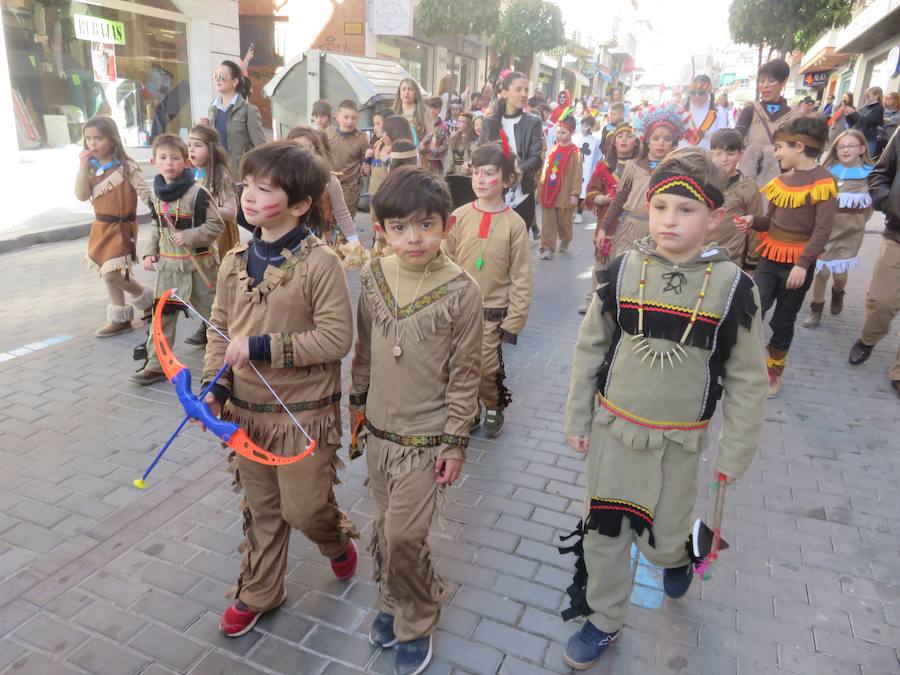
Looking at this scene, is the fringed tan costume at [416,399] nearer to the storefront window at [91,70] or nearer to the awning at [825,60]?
the storefront window at [91,70]

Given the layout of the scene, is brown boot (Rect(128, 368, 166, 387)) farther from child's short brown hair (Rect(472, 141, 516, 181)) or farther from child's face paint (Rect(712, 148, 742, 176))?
child's face paint (Rect(712, 148, 742, 176))

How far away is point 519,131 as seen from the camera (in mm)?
7359

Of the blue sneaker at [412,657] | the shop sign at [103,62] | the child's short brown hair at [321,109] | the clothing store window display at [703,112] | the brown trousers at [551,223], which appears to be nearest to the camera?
the blue sneaker at [412,657]

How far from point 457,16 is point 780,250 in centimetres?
1911

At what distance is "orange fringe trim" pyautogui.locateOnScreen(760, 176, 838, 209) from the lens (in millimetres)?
4523

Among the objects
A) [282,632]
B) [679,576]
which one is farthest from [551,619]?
[282,632]

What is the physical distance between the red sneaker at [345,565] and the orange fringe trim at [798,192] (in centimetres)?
→ 379

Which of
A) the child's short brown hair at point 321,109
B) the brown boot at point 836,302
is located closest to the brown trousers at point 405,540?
the brown boot at point 836,302

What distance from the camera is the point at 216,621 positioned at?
2.68 meters

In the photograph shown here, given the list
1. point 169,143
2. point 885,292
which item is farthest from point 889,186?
point 169,143

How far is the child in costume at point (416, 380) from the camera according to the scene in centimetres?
234

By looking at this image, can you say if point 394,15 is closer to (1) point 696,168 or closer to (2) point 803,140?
(2) point 803,140

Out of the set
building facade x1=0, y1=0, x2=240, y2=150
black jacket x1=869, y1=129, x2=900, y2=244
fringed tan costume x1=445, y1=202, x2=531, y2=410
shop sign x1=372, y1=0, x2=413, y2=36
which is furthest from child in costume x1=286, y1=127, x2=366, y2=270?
shop sign x1=372, y1=0, x2=413, y2=36

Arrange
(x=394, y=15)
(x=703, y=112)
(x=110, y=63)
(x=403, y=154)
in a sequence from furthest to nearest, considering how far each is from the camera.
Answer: (x=394, y=15), (x=110, y=63), (x=703, y=112), (x=403, y=154)
